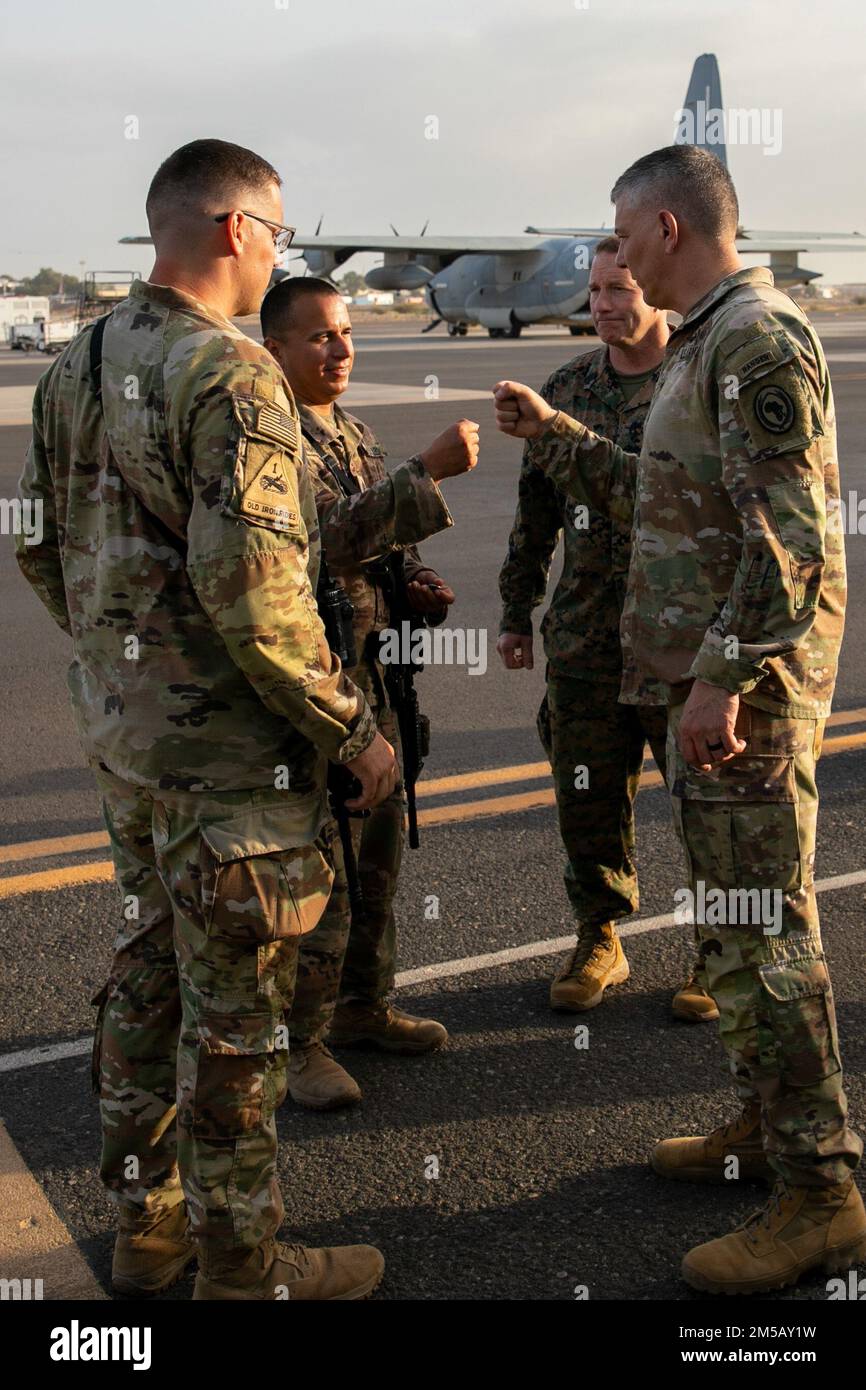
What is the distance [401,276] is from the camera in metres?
52.7

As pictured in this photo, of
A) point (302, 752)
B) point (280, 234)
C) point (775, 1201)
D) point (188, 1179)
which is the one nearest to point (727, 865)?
point (775, 1201)

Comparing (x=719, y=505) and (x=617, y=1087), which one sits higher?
(x=719, y=505)

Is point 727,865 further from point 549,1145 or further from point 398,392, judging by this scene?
point 398,392

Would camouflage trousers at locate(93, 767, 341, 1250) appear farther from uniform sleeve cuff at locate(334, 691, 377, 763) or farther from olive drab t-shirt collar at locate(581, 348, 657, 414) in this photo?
olive drab t-shirt collar at locate(581, 348, 657, 414)

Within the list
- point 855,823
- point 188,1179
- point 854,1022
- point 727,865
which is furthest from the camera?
point 855,823

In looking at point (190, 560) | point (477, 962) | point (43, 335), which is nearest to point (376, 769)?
point (190, 560)

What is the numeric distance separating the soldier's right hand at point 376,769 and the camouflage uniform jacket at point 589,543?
57.0 inches

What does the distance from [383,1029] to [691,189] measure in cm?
240

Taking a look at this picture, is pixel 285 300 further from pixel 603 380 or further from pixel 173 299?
pixel 173 299

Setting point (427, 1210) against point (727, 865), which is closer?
point (727, 865)

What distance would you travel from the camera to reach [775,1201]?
9.63 feet

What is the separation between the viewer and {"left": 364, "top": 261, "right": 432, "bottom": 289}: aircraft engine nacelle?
172ft

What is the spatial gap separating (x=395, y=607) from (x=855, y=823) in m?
2.57
